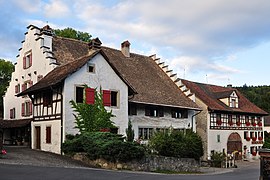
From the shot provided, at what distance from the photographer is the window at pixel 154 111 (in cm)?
3722

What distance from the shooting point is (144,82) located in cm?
3956

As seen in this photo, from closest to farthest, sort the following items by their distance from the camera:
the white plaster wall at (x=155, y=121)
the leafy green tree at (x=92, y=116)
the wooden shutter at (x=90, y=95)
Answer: the leafy green tree at (x=92, y=116), the wooden shutter at (x=90, y=95), the white plaster wall at (x=155, y=121)

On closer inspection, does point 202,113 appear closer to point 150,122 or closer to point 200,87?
point 200,87

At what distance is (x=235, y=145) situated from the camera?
49.9 metres

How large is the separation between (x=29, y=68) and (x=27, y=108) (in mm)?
3888

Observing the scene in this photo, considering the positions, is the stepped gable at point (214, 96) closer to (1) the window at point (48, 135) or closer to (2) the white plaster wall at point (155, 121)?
(2) the white plaster wall at point (155, 121)

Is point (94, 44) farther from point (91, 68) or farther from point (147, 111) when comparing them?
point (147, 111)

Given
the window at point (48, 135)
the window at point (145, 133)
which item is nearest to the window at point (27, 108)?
the window at point (48, 135)

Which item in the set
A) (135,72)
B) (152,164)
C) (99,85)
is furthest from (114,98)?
(135,72)

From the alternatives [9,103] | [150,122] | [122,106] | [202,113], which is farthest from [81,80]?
[202,113]

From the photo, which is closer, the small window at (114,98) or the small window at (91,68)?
the small window at (91,68)

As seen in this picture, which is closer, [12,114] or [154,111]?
[154,111]

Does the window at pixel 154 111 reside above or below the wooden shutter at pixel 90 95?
below

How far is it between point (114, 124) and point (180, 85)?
14.2m
